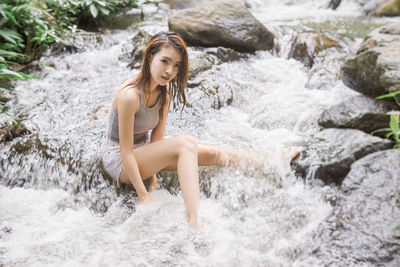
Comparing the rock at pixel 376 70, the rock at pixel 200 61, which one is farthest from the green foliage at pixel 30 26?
the rock at pixel 376 70

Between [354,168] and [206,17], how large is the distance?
14.3 feet

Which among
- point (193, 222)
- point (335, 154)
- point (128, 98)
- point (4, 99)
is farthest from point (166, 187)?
point (4, 99)

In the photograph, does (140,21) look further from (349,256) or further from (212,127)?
(349,256)

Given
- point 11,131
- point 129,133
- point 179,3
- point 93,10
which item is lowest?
point 11,131

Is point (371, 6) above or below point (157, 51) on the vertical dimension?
above

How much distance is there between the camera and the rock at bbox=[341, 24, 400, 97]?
9.82ft

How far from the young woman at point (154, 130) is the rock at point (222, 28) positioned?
3.40 m

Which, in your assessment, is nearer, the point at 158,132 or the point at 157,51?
the point at 157,51

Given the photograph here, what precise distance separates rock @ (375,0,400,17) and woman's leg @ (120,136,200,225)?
7489 mm

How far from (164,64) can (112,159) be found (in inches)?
36.9

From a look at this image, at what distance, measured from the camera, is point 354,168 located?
92.5 inches

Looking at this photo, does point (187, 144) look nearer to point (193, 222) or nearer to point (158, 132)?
point (158, 132)

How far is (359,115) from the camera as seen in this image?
9.77 feet

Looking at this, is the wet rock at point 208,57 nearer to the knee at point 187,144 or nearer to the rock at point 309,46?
the rock at point 309,46
